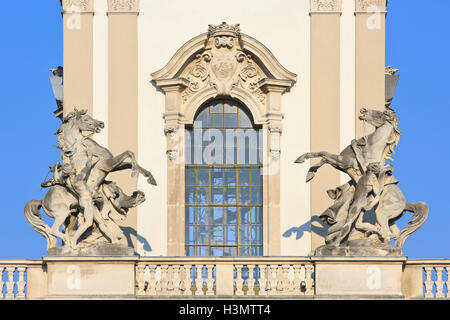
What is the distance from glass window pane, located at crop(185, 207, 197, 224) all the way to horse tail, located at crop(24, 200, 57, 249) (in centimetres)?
318

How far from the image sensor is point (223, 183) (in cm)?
3155

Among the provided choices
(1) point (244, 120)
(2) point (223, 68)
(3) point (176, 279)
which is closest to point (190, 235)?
(1) point (244, 120)

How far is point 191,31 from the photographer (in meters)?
31.8

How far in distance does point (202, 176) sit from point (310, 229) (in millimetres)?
2298

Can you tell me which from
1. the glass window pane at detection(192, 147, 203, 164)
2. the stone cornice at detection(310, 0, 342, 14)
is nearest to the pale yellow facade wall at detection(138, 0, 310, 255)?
the stone cornice at detection(310, 0, 342, 14)

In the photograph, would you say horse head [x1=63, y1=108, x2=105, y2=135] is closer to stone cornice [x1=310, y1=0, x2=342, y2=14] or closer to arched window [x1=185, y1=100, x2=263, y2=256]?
arched window [x1=185, y1=100, x2=263, y2=256]

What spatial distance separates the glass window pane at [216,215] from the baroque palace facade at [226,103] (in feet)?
0.09

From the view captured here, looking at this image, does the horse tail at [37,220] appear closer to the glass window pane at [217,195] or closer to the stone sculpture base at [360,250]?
the glass window pane at [217,195]

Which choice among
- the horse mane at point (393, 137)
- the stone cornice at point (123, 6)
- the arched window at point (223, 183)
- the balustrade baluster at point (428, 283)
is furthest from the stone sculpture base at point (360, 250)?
the stone cornice at point (123, 6)

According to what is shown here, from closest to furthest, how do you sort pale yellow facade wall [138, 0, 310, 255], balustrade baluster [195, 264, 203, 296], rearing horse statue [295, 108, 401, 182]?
balustrade baluster [195, 264, 203, 296] → rearing horse statue [295, 108, 401, 182] → pale yellow facade wall [138, 0, 310, 255]

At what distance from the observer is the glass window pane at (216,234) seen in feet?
103

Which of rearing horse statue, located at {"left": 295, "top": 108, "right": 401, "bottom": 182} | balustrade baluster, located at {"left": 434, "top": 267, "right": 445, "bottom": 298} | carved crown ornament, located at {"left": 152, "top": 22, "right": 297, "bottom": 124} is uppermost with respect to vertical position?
carved crown ornament, located at {"left": 152, "top": 22, "right": 297, "bottom": 124}

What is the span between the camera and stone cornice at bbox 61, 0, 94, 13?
Answer: 31734 mm

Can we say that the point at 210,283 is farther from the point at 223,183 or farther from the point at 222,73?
the point at 222,73
